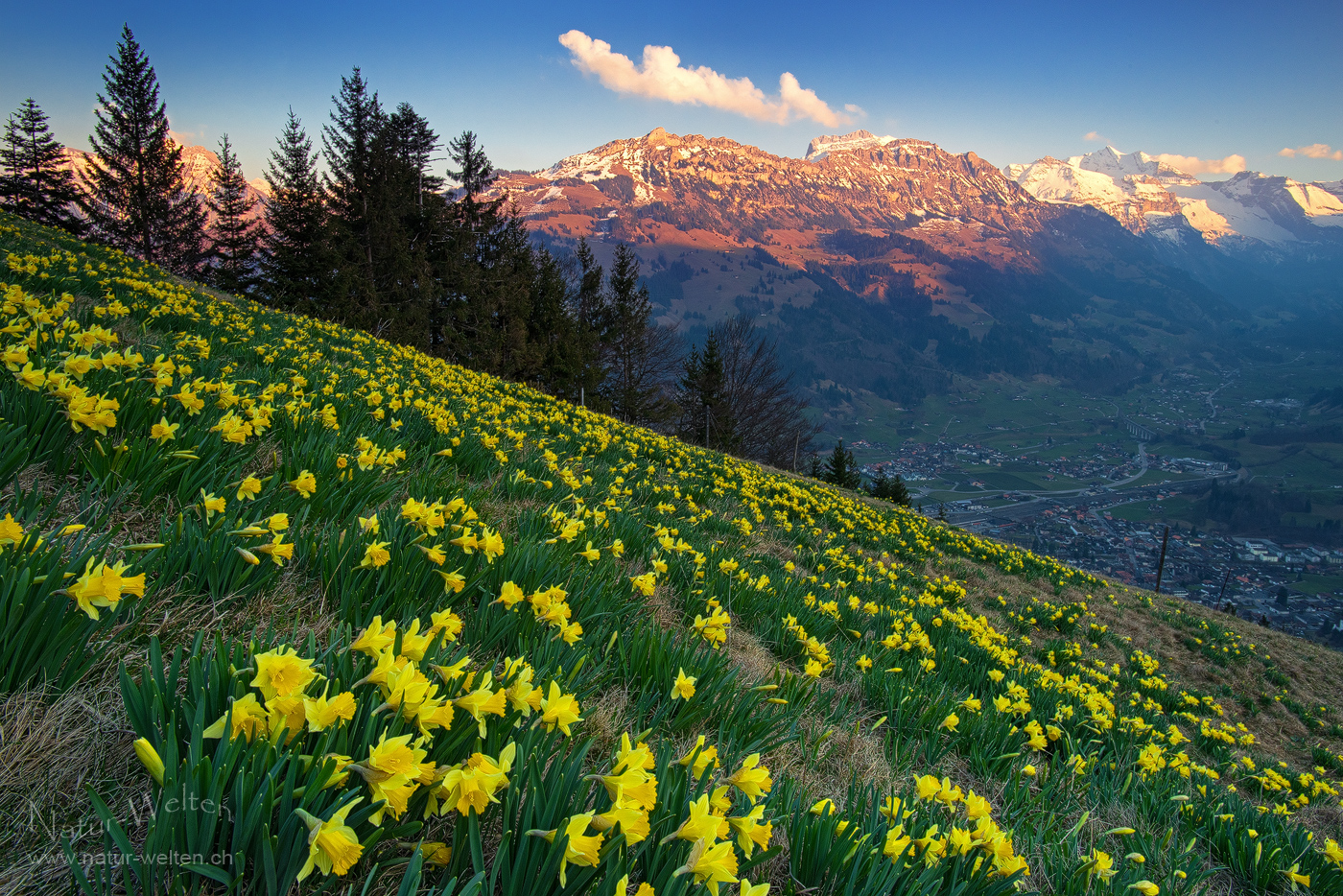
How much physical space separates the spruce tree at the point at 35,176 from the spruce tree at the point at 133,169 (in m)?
2.50

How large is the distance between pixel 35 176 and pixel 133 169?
7.33m

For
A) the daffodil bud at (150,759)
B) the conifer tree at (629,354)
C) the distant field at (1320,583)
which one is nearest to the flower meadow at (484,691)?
the daffodil bud at (150,759)

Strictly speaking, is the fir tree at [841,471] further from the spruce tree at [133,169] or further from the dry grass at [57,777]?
the spruce tree at [133,169]

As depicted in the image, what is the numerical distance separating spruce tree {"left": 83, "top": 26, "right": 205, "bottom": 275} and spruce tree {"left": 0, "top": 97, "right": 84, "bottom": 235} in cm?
250

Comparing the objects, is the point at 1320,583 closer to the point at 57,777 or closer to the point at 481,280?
the point at 481,280

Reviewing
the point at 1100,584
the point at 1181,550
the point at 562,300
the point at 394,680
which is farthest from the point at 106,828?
the point at 1181,550

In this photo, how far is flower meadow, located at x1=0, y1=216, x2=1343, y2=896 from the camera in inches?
38.5

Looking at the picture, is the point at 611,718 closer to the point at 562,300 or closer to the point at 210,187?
the point at 562,300

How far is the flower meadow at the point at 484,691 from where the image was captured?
98cm

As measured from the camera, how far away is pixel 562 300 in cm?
3616

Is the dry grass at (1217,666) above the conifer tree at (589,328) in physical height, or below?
below

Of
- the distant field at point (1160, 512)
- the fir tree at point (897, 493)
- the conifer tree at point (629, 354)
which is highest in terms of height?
the conifer tree at point (629, 354)

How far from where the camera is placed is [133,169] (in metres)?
31.9

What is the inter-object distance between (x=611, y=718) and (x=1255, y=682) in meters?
12.6
